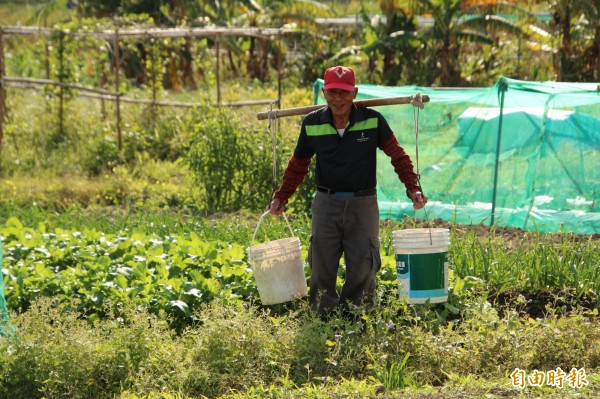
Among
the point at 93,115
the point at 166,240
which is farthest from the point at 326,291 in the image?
the point at 93,115

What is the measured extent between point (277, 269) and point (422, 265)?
0.90 meters

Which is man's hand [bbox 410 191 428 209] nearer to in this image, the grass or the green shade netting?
the grass

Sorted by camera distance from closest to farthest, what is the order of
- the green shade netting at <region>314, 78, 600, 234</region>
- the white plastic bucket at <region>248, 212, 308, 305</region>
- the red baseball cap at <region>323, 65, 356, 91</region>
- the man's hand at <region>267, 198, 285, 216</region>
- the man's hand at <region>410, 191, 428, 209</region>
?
the red baseball cap at <region>323, 65, 356, 91</region>, the man's hand at <region>410, 191, 428, 209</region>, the white plastic bucket at <region>248, 212, 308, 305</region>, the man's hand at <region>267, 198, 285, 216</region>, the green shade netting at <region>314, 78, 600, 234</region>

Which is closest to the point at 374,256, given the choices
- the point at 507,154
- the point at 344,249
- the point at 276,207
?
the point at 344,249

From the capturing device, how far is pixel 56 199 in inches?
452

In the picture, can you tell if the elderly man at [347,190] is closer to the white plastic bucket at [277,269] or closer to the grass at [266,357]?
the white plastic bucket at [277,269]

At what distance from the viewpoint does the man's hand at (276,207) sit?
643cm

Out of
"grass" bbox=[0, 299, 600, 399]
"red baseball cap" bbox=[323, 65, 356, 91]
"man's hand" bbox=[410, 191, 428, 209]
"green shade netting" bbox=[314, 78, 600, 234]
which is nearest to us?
"grass" bbox=[0, 299, 600, 399]

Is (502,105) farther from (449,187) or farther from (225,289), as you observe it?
(225,289)

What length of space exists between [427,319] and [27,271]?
2860 mm

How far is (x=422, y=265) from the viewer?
235 inches

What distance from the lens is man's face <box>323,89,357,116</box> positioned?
598 centimetres

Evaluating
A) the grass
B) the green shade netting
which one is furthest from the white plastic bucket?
the green shade netting

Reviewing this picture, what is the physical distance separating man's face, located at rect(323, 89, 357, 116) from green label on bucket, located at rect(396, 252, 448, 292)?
3.13 feet
